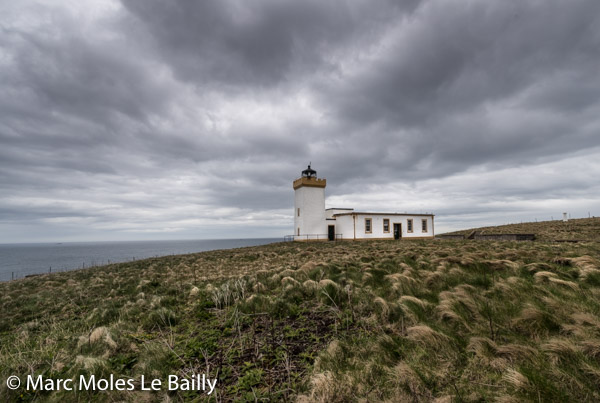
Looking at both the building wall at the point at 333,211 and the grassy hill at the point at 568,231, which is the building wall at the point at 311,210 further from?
the grassy hill at the point at 568,231

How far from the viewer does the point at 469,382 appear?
261cm

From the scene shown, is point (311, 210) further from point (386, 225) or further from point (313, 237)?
point (386, 225)

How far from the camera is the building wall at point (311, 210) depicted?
34.1 metres

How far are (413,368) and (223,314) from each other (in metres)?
4.04

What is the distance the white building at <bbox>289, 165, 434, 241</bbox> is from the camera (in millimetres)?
34156

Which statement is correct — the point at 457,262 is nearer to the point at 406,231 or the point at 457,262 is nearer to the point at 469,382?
the point at 469,382

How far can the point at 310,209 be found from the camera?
34.3 m

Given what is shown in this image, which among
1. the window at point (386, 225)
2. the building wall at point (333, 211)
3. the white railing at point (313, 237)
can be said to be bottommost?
the white railing at point (313, 237)

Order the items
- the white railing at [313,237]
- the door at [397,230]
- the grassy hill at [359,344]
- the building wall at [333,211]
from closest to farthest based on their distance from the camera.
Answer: the grassy hill at [359,344], the white railing at [313,237], the door at [397,230], the building wall at [333,211]

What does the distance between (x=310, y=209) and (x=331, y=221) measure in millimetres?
3756

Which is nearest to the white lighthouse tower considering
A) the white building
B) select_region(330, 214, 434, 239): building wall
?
the white building

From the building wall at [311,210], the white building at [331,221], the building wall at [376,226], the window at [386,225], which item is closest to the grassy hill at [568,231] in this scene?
the building wall at [376,226]

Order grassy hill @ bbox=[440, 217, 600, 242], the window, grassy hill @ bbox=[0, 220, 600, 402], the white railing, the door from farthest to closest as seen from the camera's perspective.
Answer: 1. the door
2. the window
3. the white railing
4. grassy hill @ bbox=[440, 217, 600, 242]
5. grassy hill @ bbox=[0, 220, 600, 402]

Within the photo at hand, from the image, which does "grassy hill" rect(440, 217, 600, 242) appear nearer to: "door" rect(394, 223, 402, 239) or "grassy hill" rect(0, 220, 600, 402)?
"door" rect(394, 223, 402, 239)
